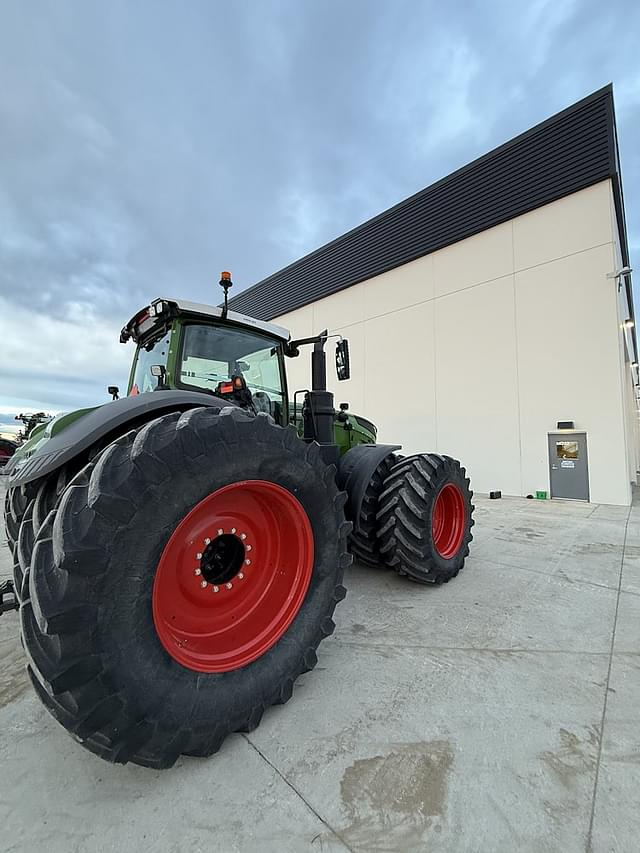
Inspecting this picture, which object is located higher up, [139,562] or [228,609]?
[139,562]

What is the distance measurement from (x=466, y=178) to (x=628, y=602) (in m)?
11.4

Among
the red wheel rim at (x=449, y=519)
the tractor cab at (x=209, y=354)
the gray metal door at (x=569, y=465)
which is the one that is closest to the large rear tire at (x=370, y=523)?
the red wheel rim at (x=449, y=519)

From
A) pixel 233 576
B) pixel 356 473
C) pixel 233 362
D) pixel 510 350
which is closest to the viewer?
pixel 233 576

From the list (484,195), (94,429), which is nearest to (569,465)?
(484,195)

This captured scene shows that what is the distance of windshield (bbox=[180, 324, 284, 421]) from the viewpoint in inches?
105

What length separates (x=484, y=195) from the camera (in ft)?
34.3

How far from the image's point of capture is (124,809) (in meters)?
1.29

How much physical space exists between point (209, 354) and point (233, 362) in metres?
0.19

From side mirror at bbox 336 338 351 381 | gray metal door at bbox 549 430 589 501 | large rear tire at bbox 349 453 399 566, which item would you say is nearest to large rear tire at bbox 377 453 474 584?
large rear tire at bbox 349 453 399 566

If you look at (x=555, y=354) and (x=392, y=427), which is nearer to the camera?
(x=555, y=354)

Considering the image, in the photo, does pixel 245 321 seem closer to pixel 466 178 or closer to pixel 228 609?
pixel 228 609

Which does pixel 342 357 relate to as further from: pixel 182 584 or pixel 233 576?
pixel 182 584

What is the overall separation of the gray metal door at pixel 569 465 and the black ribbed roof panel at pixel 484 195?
220 inches

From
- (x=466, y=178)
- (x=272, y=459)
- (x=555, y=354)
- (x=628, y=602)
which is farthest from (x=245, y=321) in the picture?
(x=466, y=178)
